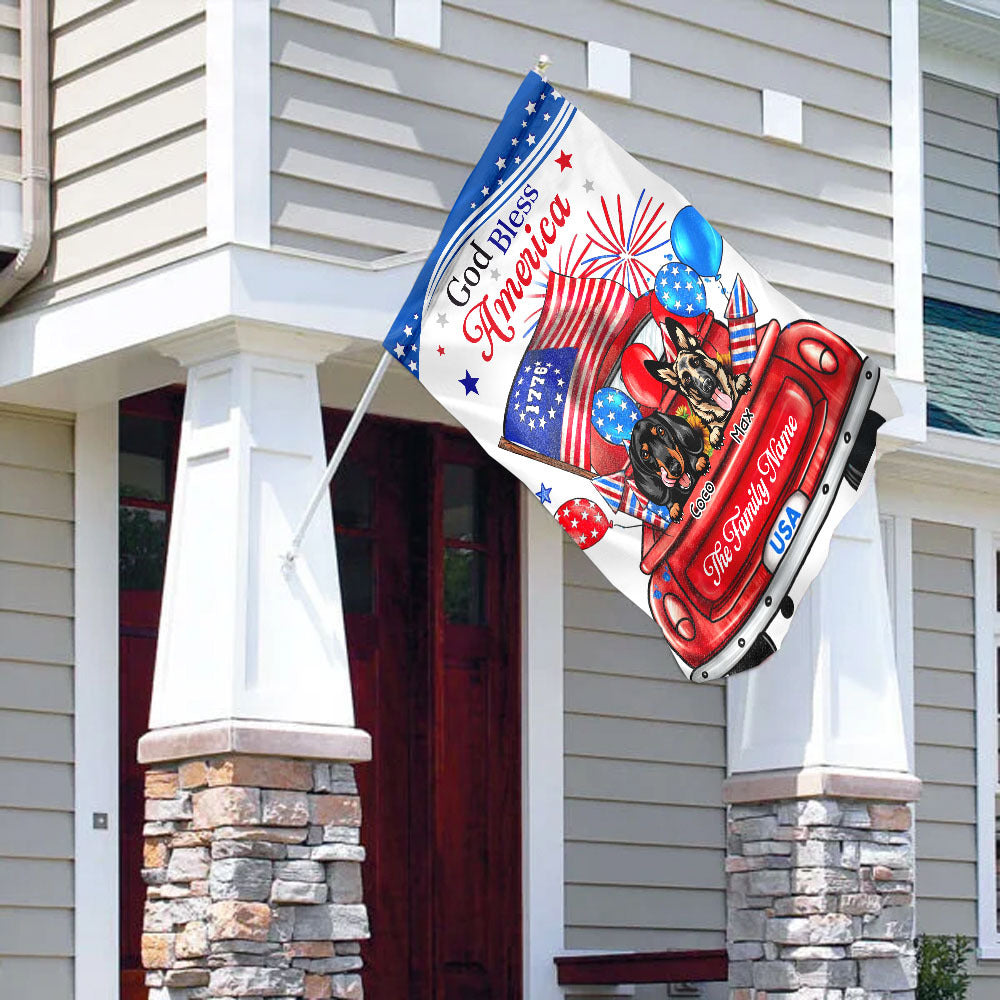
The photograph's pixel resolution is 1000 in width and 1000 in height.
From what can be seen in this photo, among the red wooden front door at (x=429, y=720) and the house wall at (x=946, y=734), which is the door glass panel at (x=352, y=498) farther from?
the house wall at (x=946, y=734)

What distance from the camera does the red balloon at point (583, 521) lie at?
8.58 m

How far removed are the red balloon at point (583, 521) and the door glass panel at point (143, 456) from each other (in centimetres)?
253

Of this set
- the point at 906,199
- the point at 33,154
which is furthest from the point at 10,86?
the point at 906,199

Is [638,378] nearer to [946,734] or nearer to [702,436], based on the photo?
[702,436]

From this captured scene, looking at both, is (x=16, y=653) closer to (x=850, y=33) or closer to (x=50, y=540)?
(x=50, y=540)

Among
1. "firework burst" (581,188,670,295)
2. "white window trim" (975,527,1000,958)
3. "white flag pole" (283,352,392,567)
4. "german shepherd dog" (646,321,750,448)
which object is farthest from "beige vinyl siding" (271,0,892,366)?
"white window trim" (975,527,1000,958)

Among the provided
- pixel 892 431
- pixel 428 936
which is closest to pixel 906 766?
pixel 892 431

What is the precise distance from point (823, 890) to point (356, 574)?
2748 mm

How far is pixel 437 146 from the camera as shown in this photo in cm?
955

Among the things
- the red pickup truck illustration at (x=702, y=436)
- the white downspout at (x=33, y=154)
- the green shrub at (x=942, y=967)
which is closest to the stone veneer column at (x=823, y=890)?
the red pickup truck illustration at (x=702, y=436)

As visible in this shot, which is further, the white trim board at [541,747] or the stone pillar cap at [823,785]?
the white trim board at [541,747]

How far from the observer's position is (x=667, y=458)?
8852mm

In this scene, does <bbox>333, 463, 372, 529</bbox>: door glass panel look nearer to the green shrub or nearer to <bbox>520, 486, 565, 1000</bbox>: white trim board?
<bbox>520, 486, 565, 1000</bbox>: white trim board

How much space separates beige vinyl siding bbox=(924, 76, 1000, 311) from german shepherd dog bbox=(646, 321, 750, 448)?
555 centimetres
